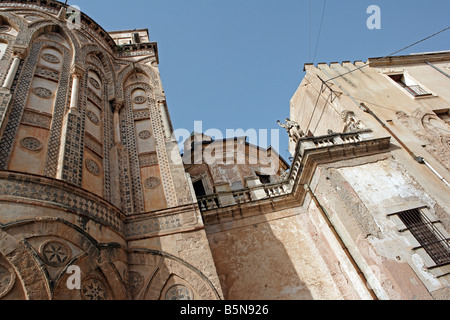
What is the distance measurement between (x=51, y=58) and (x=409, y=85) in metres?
16.3

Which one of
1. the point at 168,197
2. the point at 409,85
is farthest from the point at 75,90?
the point at 409,85

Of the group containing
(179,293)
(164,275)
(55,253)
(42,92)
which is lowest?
(179,293)

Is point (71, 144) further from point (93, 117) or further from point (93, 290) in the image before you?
point (93, 290)

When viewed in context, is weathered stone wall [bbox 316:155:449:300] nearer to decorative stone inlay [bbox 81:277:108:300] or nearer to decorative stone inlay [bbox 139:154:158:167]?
decorative stone inlay [bbox 139:154:158:167]

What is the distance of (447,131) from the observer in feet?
44.1

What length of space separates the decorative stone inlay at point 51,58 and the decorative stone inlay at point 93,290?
353 inches

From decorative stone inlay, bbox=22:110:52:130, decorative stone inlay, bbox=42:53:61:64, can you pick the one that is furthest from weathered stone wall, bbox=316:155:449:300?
decorative stone inlay, bbox=42:53:61:64

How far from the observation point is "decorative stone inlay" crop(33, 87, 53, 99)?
10383 mm

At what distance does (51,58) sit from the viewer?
1213cm

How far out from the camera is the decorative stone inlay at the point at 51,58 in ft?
39.3

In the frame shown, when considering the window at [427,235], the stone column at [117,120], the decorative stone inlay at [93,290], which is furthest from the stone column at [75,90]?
the window at [427,235]

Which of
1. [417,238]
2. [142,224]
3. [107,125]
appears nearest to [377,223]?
[417,238]

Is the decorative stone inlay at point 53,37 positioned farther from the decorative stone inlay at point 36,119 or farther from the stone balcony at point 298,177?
the stone balcony at point 298,177
